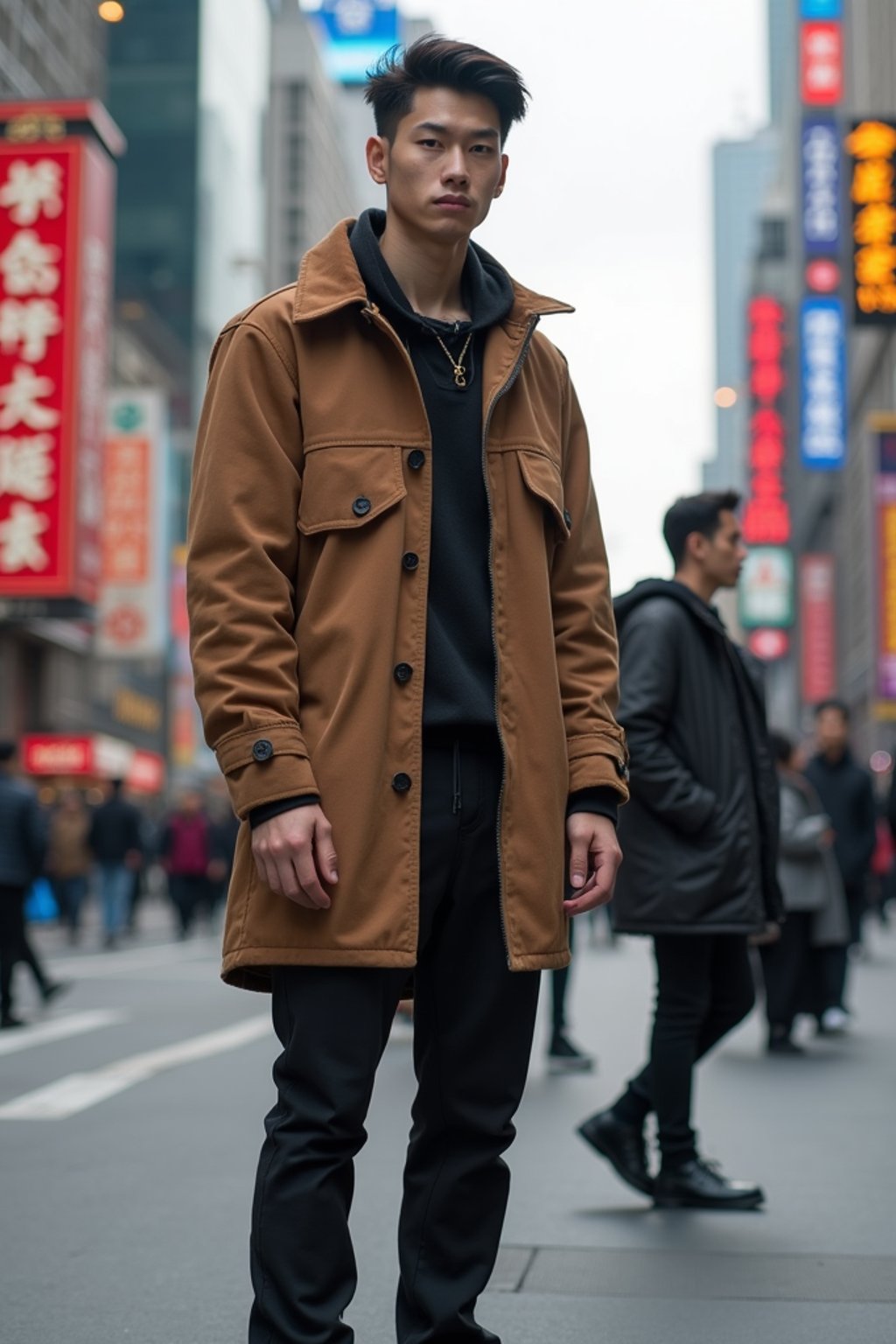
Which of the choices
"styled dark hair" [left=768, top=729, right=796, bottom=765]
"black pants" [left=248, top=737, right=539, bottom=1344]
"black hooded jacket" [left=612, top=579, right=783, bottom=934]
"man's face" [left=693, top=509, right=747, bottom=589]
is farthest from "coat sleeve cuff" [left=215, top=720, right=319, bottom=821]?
"styled dark hair" [left=768, top=729, right=796, bottom=765]

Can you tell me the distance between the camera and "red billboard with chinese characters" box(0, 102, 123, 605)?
81.9 feet

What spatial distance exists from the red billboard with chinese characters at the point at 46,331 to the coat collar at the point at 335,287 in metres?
22.5

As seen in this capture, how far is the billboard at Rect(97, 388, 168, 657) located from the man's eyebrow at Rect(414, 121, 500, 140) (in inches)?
1370

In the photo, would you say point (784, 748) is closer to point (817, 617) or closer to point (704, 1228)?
point (704, 1228)

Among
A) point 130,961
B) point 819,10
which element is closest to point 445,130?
point 130,961

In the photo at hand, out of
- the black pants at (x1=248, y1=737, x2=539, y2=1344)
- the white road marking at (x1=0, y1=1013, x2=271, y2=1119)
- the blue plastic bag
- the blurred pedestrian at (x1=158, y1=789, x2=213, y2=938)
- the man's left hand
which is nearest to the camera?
the black pants at (x1=248, y1=737, x2=539, y2=1344)

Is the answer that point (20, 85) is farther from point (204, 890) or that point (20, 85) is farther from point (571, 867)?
point (571, 867)

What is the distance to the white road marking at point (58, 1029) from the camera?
1007 centimetres

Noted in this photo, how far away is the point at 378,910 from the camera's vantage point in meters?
2.83

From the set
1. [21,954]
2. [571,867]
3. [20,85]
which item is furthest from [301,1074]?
[20,85]

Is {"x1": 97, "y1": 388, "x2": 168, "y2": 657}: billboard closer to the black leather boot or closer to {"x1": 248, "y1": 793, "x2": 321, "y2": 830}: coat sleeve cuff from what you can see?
the black leather boot

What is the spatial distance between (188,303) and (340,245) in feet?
233

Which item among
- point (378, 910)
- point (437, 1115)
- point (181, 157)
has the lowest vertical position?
point (437, 1115)

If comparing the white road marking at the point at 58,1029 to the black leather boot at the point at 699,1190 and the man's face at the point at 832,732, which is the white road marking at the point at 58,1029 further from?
the black leather boot at the point at 699,1190
